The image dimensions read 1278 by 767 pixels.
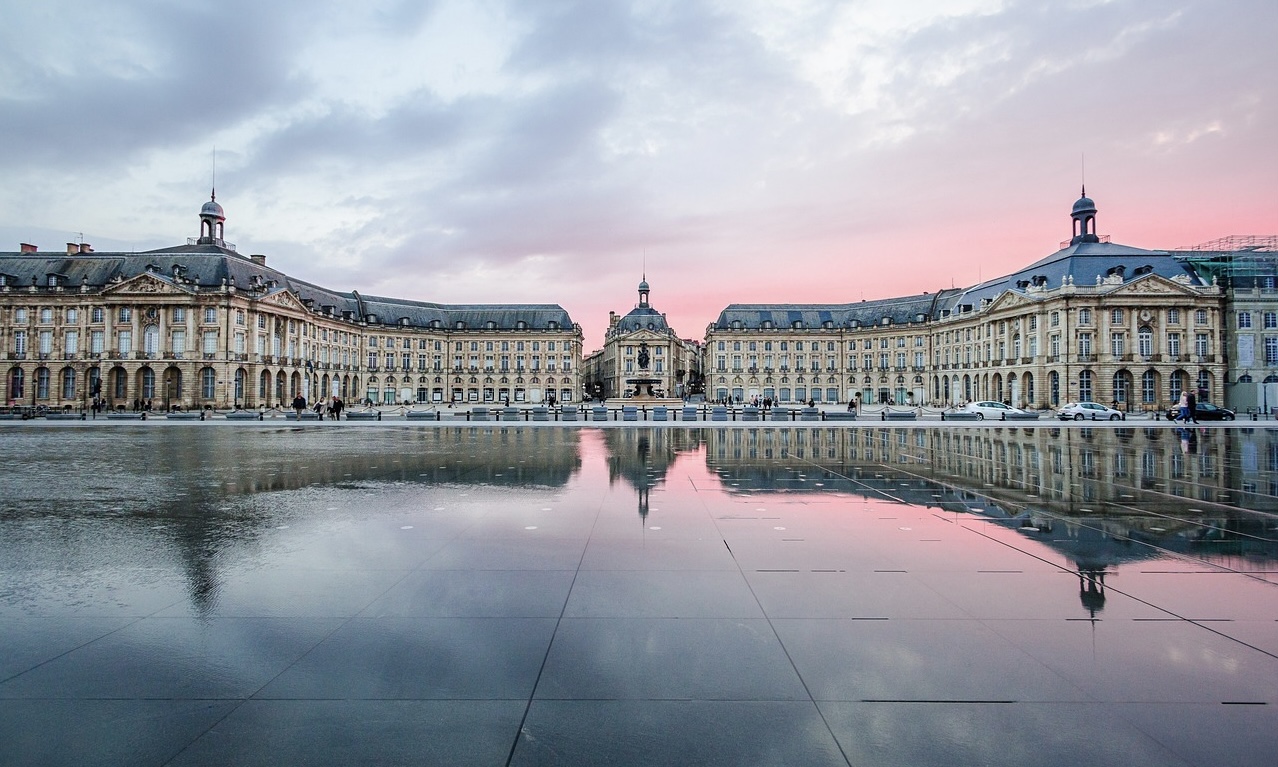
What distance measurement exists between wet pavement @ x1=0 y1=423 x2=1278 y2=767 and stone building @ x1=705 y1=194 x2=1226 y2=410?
213ft

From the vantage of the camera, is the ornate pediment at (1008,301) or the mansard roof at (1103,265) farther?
the ornate pediment at (1008,301)

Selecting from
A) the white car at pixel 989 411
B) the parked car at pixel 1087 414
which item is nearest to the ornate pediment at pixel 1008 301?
the white car at pixel 989 411

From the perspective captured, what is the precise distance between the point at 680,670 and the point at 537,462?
14533 mm

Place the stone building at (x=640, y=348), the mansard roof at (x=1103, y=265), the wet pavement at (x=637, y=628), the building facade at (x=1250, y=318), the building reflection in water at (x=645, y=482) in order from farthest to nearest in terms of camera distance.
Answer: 1. the stone building at (x=640, y=348)
2. the mansard roof at (x=1103, y=265)
3. the building facade at (x=1250, y=318)
4. the building reflection in water at (x=645, y=482)
5. the wet pavement at (x=637, y=628)

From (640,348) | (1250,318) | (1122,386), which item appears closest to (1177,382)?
(1122,386)

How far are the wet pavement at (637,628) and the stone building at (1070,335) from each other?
2556 inches

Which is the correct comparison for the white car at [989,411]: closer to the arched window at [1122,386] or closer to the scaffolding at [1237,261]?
the arched window at [1122,386]

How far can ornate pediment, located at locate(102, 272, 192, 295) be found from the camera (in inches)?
2657

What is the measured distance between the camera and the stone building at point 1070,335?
65.6 meters

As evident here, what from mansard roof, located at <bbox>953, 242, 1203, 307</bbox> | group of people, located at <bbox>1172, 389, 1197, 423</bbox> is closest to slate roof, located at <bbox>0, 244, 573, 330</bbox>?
group of people, located at <bbox>1172, 389, 1197, 423</bbox>

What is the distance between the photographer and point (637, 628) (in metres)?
5.75

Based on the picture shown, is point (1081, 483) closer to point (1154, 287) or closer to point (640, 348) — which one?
point (1154, 287)

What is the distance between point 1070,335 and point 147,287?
100m

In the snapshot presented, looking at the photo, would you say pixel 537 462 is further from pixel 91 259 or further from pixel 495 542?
pixel 91 259
